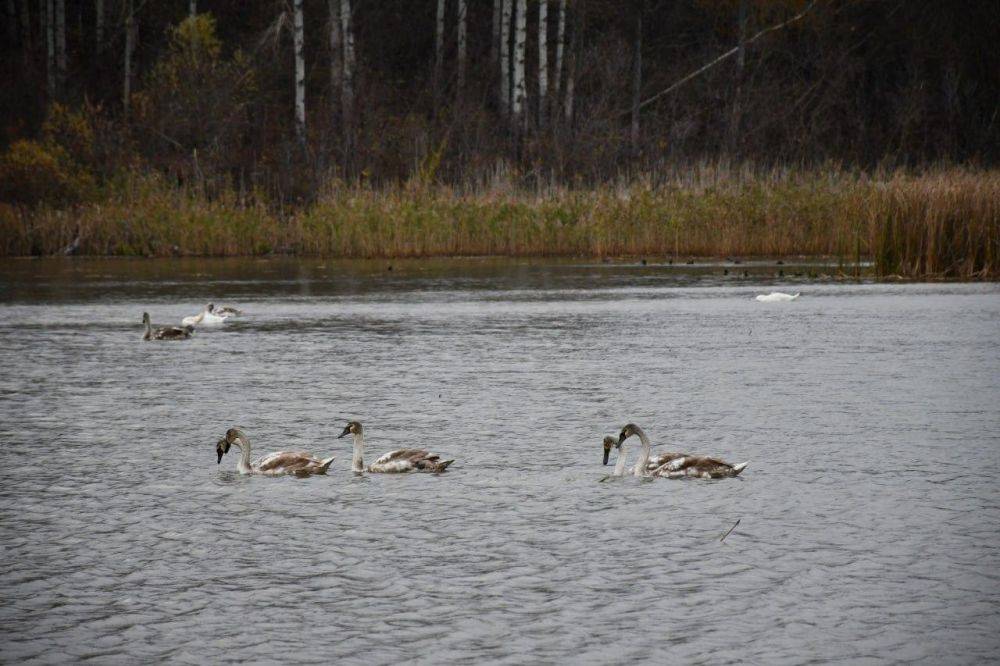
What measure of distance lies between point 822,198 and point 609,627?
92.8 ft

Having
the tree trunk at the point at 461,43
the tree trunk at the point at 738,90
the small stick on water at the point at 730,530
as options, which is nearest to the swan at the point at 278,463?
the small stick on water at the point at 730,530

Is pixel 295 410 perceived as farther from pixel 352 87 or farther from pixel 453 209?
pixel 352 87

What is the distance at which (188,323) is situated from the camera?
18.6m

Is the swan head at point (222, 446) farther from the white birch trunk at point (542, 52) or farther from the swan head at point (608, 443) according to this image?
the white birch trunk at point (542, 52)

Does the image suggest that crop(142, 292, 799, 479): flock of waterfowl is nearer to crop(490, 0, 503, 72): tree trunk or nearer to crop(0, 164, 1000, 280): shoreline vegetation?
crop(0, 164, 1000, 280): shoreline vegetation

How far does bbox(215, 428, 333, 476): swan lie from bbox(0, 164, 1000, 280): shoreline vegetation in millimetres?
24168

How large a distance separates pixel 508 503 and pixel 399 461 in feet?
3.57

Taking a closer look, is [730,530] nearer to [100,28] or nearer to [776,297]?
[776,297]

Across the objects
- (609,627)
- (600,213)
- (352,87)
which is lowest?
(609,627)

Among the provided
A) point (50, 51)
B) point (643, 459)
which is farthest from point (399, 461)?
point (50, 51)

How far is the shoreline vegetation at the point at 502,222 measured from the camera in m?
33.3

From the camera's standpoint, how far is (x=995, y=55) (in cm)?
5600

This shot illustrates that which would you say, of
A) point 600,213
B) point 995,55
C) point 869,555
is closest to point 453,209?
point 600,213

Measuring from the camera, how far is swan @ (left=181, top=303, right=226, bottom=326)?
61.5ft
